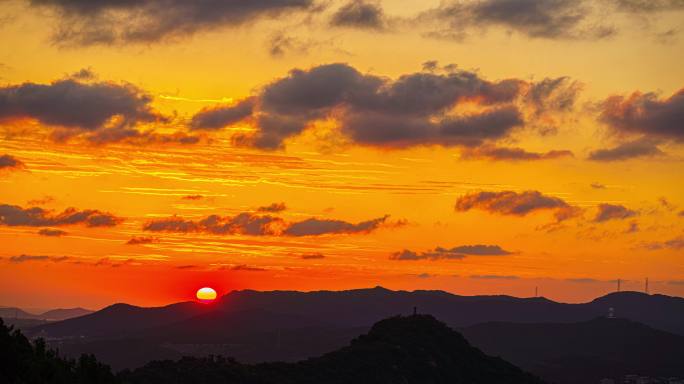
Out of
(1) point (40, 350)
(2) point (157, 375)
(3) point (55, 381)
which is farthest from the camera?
(2) point (157, 375)

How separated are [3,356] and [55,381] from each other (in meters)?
5.73

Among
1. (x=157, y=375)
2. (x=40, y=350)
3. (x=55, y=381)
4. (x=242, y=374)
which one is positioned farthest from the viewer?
(x=242, y=374)

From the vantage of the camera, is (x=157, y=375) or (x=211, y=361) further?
(x=211, y=361)

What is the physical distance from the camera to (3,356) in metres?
87.1

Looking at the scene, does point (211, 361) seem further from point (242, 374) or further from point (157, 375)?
point (157, 375)

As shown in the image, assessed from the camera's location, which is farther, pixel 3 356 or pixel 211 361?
pixel 211 361

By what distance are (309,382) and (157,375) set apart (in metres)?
37.1

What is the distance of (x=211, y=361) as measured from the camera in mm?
190875

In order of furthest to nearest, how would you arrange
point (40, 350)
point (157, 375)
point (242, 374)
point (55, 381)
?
point (242, 374) < point (157, 375) < point (40, 350) < point (55, 381)

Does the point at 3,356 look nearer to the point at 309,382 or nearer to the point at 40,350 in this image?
the point at 40,350

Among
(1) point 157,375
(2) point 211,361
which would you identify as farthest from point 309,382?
(1) point 157,375

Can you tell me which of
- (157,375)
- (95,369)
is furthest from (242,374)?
(95,369)

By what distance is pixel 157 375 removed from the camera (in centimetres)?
17150

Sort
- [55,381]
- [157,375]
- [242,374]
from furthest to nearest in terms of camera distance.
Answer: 1. [242,374]
2. [157,375]
3. [55,381]
